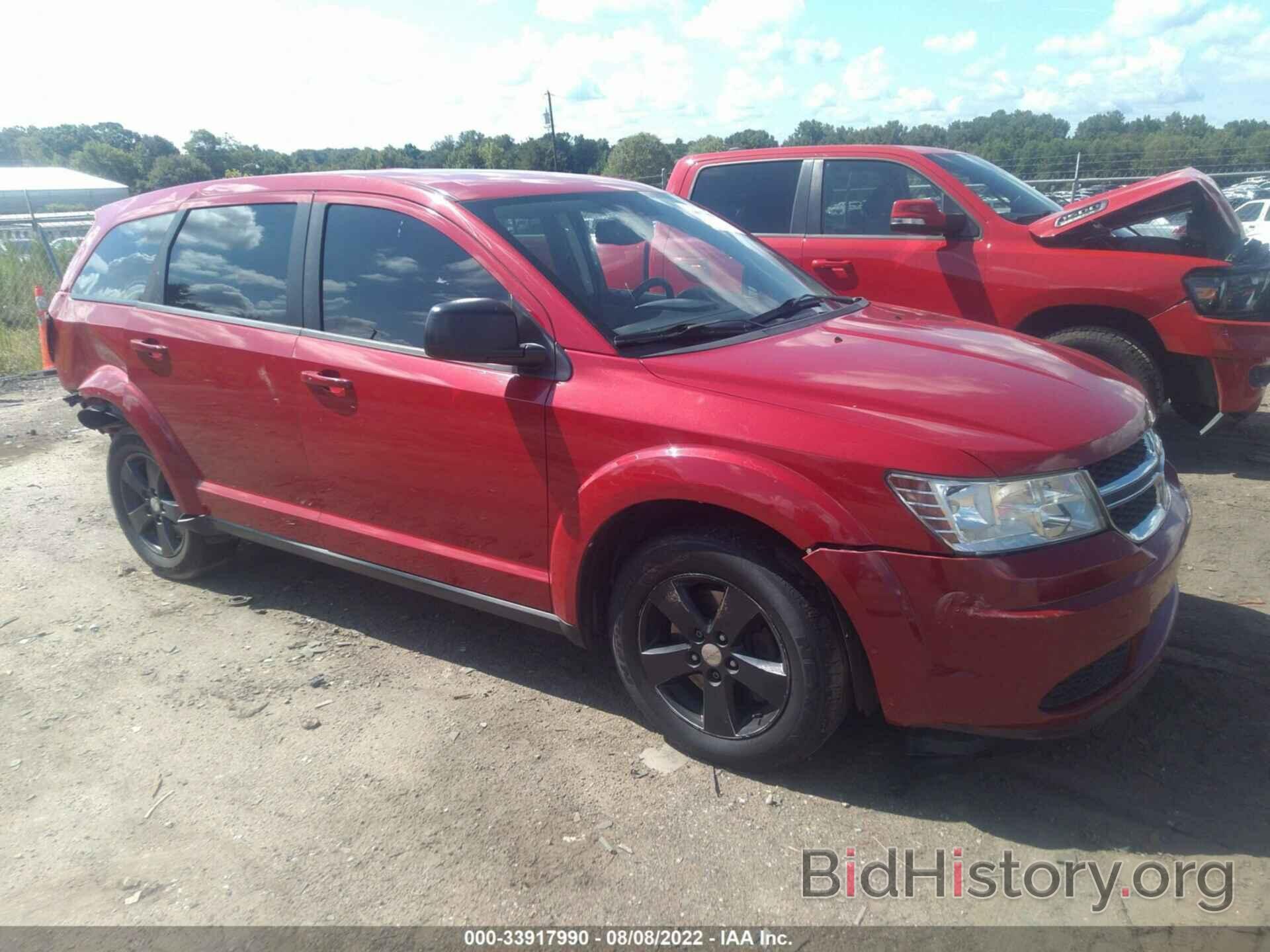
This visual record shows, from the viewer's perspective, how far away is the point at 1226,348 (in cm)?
552

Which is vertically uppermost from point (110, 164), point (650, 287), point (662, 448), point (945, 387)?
point (110, 164)

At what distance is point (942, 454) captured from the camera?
248cm

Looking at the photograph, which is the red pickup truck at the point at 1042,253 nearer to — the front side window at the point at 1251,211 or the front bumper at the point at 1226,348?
the front bumper at the point at 1226,348

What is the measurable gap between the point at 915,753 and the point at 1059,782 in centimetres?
49

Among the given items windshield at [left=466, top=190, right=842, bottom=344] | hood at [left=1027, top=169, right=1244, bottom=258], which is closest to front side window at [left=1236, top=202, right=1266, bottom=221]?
hood at [left=1027, top=169, right=1244, bottom=258]

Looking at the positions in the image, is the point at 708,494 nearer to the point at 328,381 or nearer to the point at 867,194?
the point at 328,381

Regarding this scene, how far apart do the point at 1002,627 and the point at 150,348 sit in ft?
12.3

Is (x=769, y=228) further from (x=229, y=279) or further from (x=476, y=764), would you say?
(x=476, y=764)

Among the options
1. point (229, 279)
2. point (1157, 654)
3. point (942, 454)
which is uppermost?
point (229, 279)

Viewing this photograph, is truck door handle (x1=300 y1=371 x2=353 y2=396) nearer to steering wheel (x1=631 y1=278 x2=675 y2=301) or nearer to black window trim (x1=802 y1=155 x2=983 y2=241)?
steering wheel (x1=631 y1=278 x2=675 y2=301)

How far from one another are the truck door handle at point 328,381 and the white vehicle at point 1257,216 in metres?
17.1

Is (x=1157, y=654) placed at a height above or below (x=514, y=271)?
below

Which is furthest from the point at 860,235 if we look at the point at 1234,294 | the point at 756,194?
the point at 1234,294

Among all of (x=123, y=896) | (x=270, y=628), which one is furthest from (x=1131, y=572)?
(x=270, y=628)
